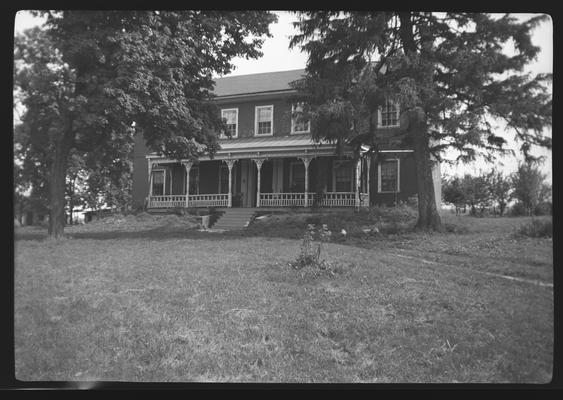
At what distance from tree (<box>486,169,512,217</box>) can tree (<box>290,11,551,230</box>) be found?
50 cm

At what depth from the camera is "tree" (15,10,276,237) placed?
5.04 meters

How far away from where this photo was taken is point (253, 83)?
42.4 feet

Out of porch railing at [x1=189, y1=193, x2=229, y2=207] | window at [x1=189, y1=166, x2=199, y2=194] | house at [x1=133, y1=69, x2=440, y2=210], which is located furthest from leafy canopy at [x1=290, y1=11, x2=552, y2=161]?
window at [x1=189, y1=166, x2=199, y2=194]

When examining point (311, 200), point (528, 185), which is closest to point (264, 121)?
point (311, 200)

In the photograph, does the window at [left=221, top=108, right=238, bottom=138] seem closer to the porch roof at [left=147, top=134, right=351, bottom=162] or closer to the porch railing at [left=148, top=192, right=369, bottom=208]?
the porch roof at [left=147, top=134, right=351, bottom=162]

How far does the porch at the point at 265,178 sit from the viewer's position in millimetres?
11352

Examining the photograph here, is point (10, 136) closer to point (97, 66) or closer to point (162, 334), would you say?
point (162, 334)

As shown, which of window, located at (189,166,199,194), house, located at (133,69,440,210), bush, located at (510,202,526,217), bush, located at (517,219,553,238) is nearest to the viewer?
bush, located at (517,219,553,238)

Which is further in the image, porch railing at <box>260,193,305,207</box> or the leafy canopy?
porch railing at <box>260,193,305,207</box>

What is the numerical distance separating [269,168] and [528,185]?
371 inches

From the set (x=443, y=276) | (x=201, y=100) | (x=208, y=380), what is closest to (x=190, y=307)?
(x=208, y=380)

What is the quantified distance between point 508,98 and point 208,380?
676cm

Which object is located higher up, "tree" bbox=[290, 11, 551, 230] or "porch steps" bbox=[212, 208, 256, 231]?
"tree" bbox=[290, 11, 551, 230]

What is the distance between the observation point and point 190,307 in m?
4.92
